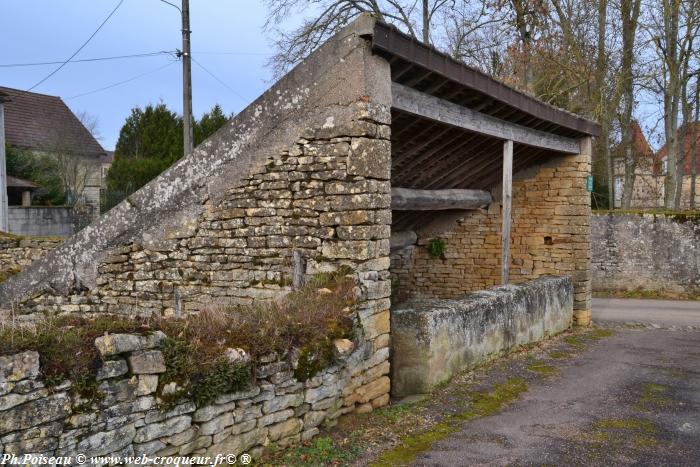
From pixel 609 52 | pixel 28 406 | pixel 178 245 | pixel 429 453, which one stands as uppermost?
pixel 609 52

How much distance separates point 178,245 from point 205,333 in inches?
104

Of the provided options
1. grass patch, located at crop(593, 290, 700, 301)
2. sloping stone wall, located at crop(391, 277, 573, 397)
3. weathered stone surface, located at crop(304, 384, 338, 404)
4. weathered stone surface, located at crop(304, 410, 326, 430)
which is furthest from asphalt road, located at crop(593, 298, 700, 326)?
weathered stone surface, located at crop(304, 410, 326, 430)

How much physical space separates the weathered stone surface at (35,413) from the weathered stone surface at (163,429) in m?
0.47

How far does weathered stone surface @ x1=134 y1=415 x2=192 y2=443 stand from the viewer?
3350 mm

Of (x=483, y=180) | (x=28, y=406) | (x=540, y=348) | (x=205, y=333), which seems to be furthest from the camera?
(x=483, y=180)

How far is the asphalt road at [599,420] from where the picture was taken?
4371 millimetres

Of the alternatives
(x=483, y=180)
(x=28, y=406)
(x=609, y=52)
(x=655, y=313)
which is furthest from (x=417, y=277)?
(x=609, y=52)

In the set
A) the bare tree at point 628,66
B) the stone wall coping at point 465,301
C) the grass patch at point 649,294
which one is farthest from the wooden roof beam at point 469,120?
the bare tree at point 628,66

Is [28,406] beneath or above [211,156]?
beneath

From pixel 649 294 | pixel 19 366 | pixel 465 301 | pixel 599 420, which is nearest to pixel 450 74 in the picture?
pixel 465 301

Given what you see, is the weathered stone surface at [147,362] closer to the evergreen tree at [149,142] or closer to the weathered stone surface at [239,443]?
the weathered stone surface at [239,443]

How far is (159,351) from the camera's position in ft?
11.3

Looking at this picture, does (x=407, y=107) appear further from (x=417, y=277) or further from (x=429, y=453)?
(x=417, y=277)

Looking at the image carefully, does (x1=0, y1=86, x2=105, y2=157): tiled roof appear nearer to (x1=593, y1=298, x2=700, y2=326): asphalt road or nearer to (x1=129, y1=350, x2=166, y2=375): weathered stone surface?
(x1=593, y1=298, x2=700, y2=326): asphalt road
